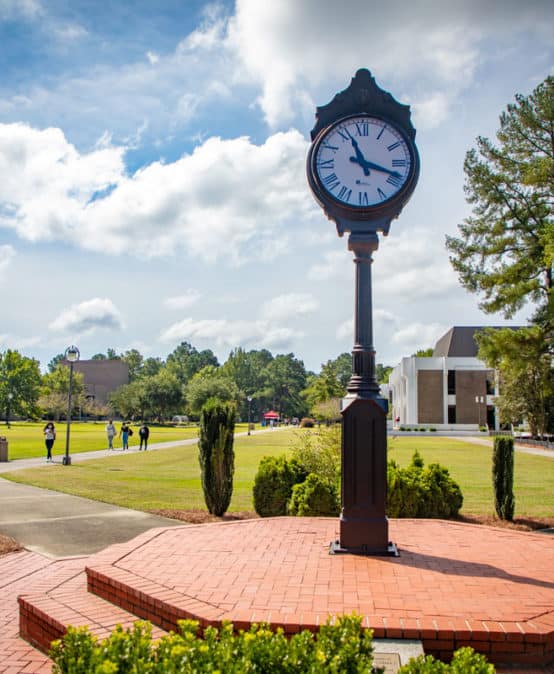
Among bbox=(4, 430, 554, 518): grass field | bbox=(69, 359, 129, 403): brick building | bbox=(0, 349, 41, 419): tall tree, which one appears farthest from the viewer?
bbox=(69, 359, 129, 403): brick building

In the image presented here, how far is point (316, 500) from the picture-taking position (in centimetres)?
988

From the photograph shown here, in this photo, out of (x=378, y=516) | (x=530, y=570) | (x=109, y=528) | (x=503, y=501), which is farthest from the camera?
(x=503, y=501)

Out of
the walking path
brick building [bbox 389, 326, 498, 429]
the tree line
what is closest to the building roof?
brick building [bbox 389, 326, 498, 429]

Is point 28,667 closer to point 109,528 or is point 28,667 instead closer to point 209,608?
point 209,608

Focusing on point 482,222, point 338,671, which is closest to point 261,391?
point 482,222

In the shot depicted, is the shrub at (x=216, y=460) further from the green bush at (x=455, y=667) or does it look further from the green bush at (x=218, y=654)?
the green bush at (x=455, y=667)

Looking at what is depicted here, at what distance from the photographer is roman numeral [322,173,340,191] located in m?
7.24

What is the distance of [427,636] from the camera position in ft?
13.9

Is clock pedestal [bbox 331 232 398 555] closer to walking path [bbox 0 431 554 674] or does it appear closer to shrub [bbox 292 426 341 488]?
walking path [bbox 0 431 554 674]

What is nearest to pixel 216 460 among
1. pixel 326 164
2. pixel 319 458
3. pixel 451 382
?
pixel 319 458

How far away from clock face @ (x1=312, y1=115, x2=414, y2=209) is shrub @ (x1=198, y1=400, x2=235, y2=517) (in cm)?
584

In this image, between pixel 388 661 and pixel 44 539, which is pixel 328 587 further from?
pixel 44 539

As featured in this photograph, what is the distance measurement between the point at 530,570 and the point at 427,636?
211 cm

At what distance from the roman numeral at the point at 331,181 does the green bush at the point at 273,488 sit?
5612 mm
